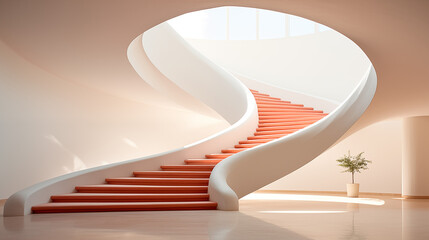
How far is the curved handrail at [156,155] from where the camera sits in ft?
23.6

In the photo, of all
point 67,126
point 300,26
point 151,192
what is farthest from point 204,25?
point 151,192

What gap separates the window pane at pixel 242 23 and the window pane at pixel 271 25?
12.1 inches

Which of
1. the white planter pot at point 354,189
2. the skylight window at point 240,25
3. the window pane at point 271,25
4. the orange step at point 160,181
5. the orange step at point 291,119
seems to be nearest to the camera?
the orange step at point 160,181

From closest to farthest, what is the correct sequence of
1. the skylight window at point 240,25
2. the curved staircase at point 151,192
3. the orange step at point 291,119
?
1. the curved staircase at point 151,192
2. the orange step at point 291,119
3. the skylight window at point 240,25

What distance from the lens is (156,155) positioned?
31.6 feet

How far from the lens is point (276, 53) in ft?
57.4

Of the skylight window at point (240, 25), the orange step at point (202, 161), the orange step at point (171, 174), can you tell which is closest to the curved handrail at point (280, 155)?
the orange step at point (171, 174)

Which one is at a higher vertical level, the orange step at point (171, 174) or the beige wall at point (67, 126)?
the beige wall at point (67, 126)

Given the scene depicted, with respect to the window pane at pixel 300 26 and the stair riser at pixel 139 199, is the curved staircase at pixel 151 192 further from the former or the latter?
the window pane at pixel 300 26

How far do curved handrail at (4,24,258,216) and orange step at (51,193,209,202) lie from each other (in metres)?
0.30

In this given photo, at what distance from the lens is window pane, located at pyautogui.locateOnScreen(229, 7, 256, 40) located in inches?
714

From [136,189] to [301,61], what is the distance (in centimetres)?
1037

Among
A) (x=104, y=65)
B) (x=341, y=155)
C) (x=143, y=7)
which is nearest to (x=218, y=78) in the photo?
(x=104, y=65)

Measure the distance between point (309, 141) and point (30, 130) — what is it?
649 centimetres
